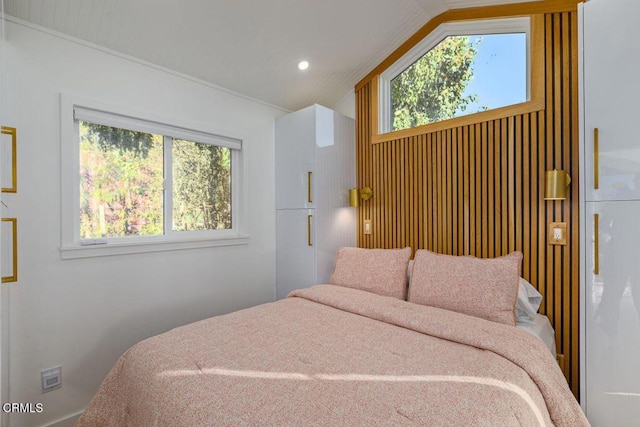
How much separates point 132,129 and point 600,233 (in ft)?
9.68

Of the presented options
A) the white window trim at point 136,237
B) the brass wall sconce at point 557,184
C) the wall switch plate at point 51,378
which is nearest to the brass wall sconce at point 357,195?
the white window trim at point 136,237

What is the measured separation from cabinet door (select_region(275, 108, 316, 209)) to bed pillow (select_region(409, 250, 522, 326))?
1.21 m

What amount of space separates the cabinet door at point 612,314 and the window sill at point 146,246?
8.14 feet

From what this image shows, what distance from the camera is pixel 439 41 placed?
276 centimetres

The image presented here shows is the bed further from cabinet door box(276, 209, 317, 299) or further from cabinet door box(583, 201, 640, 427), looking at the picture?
cabinet door box(276, 209, 317, 299)

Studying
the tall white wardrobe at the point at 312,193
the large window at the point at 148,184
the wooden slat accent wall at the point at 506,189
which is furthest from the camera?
the tall white wardrobe at the point at 312,193

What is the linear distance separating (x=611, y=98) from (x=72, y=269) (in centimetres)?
319

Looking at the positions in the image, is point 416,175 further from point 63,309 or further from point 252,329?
point 63,309

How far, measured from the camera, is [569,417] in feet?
4.13

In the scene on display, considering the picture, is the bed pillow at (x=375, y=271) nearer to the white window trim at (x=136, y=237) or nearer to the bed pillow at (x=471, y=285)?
the bed pillow at (x=471, y=285)

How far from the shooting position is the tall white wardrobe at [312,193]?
114 inches

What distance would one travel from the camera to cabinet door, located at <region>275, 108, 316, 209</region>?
9.52 feet

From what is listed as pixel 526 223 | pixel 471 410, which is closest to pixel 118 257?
pixel 471 410

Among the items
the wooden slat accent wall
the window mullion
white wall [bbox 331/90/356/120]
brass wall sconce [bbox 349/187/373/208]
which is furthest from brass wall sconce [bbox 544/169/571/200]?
the window mullion
